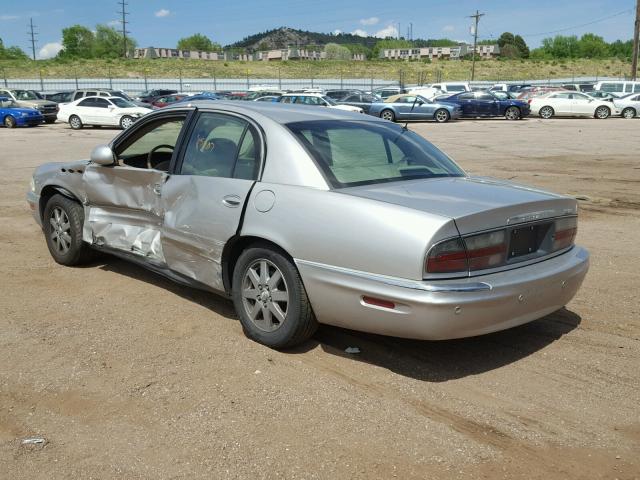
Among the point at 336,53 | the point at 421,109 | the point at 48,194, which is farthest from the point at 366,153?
the point at 336,53

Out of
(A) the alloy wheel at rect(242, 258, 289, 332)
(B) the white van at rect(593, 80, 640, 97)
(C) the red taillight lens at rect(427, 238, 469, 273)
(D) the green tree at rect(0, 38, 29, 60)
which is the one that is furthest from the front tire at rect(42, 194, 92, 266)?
(D) the green tree at rect(0, 38, 29, 60)

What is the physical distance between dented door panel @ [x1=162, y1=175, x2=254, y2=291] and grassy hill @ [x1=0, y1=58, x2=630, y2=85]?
74706 mm

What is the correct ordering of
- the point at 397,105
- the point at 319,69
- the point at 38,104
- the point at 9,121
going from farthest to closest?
the point at 319,69
the point at 38,104
the point at 397,105
the point at 9,121

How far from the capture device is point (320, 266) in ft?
13.0

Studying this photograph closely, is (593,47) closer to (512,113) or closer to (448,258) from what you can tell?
(512,113)

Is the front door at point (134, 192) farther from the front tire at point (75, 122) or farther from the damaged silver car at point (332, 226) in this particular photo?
the front tire at point (75, 122)

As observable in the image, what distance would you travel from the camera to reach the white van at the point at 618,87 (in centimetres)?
3923

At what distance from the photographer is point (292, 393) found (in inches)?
150

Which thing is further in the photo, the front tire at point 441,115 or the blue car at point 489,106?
the blue car at point 489,106

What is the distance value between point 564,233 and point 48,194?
473cm

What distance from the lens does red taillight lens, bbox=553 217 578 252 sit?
4285 millimetres

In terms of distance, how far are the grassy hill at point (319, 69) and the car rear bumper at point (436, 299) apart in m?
75.9

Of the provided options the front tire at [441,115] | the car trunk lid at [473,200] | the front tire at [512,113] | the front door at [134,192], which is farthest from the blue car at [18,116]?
the car trunk lid at [473,200]

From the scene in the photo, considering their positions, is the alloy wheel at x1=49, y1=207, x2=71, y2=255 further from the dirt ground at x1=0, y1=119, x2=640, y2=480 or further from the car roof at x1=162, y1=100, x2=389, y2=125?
the car roof at x1=162, y1=100, x2=389, y2=125
